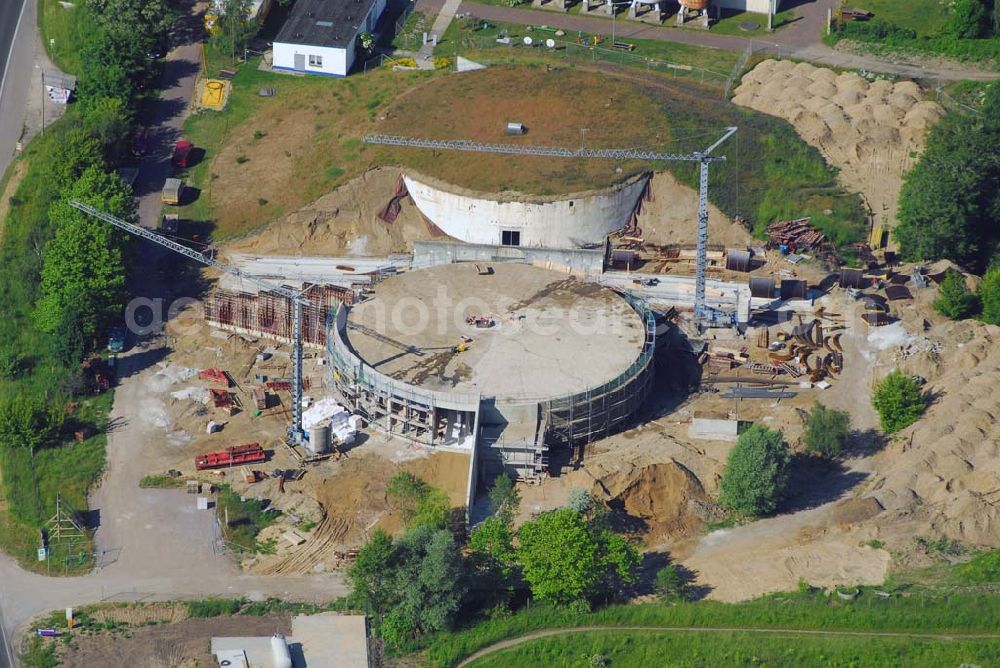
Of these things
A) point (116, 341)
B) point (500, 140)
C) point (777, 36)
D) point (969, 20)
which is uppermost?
point (969, 20)

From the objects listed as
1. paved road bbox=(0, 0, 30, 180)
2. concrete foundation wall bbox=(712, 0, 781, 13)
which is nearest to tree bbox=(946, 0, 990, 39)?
concrete foundation wall bbox=(712, 0, 781, 13)

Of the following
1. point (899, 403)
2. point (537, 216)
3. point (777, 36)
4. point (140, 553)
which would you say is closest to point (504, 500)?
point (140, 553)

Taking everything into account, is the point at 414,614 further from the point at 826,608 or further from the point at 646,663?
the point at 826,608

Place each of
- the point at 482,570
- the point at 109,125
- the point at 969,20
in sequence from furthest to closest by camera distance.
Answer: the point at 969,20, the point at 109,125, the point at 482,570

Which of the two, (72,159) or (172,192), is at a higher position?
(72,159)

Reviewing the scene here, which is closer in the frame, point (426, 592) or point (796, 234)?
point (426, 592)

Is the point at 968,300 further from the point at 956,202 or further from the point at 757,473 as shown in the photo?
the point at 757,473

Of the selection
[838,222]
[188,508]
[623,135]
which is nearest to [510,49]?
[623,135]

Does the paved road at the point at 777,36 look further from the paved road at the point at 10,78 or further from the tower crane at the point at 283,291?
the tower crane at the point at 283,291
